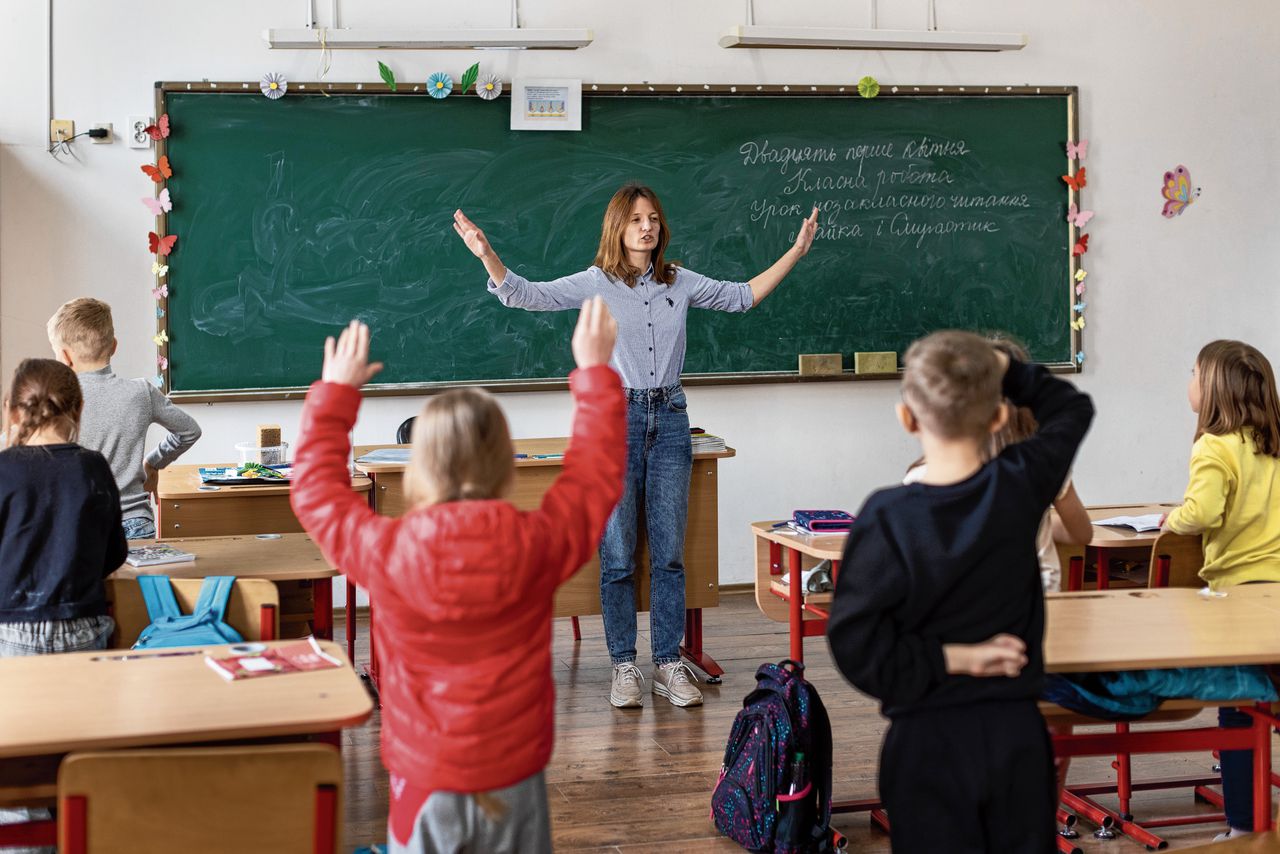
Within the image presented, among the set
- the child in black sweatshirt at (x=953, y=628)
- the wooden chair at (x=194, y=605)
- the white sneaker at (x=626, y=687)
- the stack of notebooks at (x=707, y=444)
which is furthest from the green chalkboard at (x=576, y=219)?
the child in black sweatshirt at (x=953, y=628)

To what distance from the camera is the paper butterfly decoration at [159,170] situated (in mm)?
5148

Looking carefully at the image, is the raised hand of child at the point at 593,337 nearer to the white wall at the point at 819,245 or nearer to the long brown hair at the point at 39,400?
the long brown hair at the point at 39,400

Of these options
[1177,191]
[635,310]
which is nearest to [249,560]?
[635,310]

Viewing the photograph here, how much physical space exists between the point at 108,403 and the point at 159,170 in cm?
185

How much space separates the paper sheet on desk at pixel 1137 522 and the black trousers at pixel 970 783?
72.7 inches

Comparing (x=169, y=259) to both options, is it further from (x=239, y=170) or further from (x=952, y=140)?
(x=952, y=140)

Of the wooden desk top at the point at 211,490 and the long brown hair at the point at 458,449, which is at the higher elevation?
the long brown hair at the point at 458,449

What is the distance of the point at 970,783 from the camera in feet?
6.02

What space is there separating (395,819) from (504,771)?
184 mm

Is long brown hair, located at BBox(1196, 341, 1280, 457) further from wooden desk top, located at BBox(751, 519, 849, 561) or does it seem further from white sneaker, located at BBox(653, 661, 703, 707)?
white sneaker, located at BBox(653, 661, 703, 707)

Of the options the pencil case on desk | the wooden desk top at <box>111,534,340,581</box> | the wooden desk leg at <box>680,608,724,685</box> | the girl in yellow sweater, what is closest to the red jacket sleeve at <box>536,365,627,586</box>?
the wooden desk top at <box>111,534,340,581</box>

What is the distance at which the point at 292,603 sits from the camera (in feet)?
11.2

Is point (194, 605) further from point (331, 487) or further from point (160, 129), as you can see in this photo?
point (160, 129)

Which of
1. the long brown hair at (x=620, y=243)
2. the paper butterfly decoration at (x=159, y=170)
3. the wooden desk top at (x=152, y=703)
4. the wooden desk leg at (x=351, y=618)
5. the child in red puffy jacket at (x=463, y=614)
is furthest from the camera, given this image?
the paper butterfly decoration at (x=159, y=170)
